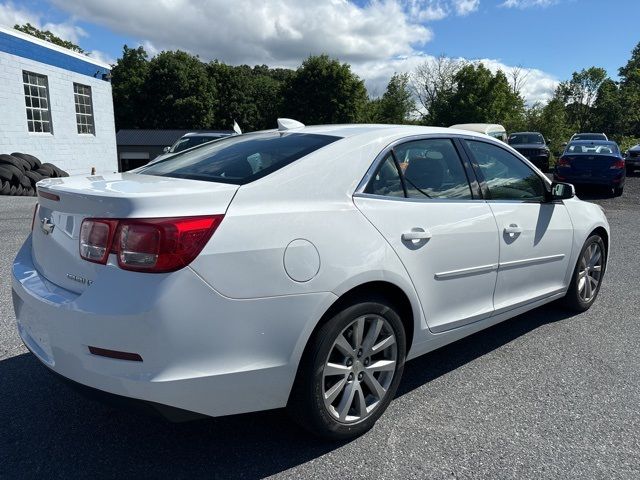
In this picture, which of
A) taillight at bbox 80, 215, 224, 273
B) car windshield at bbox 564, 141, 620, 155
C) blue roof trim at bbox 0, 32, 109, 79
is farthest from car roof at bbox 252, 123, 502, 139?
blue roof trim at bbox 0, 32, 109, 79

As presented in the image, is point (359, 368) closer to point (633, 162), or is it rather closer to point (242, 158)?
point (242, 158)

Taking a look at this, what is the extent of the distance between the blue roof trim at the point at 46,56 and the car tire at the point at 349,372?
16.0 m

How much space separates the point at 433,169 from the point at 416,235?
633 mm

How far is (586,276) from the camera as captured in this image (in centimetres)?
471

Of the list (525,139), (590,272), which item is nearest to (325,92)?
(525,139)

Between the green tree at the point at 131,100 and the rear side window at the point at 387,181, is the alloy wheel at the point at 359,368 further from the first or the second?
the green tree at the point at 131,100

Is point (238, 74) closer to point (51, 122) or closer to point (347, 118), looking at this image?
point (347, 118)

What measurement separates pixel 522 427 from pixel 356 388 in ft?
3.19

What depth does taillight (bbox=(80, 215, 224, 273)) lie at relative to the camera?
209cm

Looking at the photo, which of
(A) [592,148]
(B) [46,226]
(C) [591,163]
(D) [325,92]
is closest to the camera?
(B) [46,226]

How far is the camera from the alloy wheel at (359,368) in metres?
2.60

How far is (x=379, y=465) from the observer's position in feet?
8.21

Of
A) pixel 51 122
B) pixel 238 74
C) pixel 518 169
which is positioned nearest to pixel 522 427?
pixel 518 169

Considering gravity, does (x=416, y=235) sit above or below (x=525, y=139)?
below
